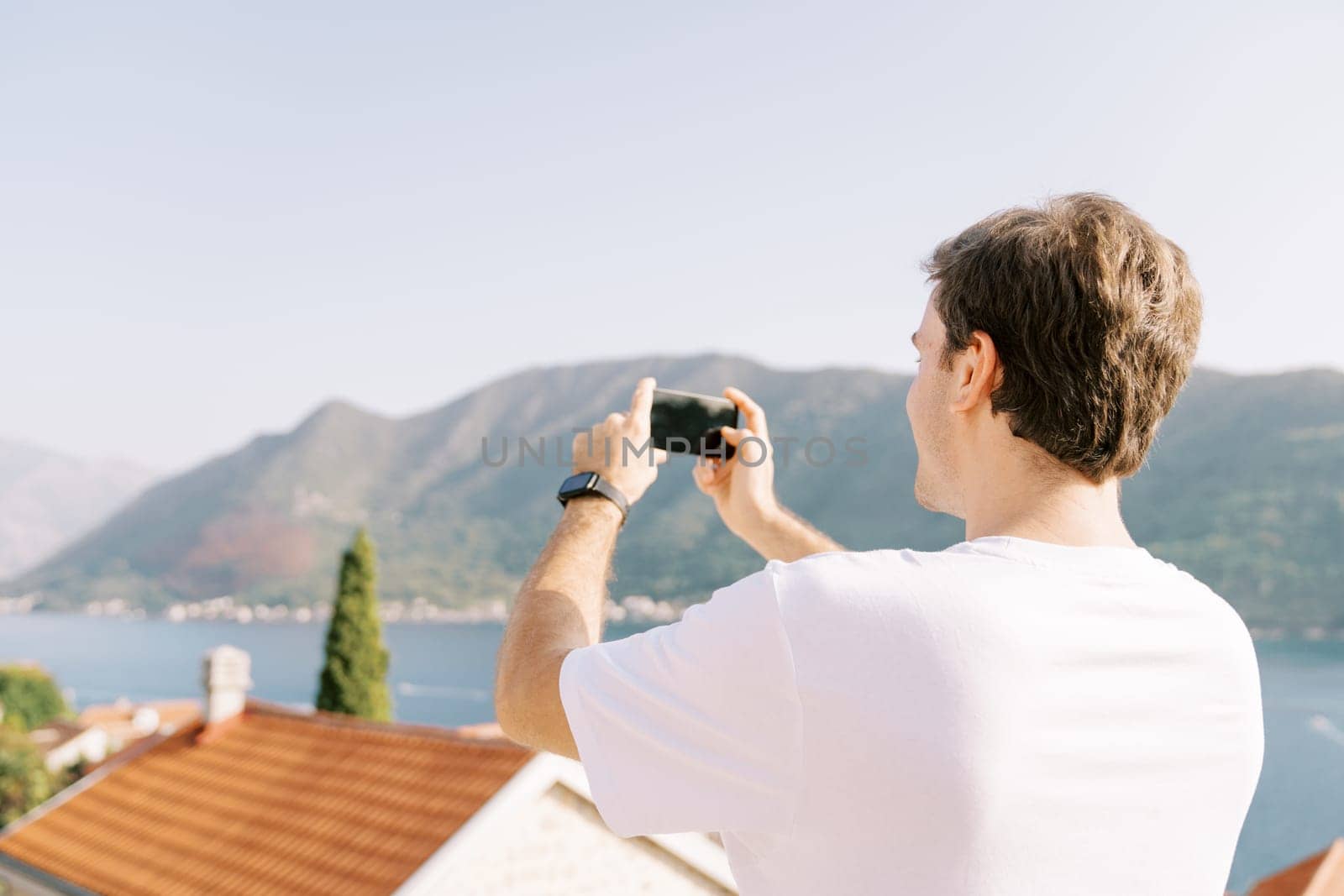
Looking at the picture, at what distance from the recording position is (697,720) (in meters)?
0.92

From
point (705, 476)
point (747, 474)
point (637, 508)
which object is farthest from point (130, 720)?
point (747, 474)

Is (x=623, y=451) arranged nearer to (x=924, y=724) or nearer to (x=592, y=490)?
(x=592, y=490)

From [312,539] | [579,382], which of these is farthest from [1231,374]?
[312,539]

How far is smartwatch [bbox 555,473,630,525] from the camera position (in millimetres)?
1314

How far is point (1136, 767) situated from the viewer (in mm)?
955

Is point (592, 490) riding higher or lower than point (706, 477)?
higher

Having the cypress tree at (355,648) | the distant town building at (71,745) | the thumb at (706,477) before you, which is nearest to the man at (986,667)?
the thumb at (706,477)

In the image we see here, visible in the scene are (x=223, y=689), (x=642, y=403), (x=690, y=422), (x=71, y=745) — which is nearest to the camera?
(x=642, y=403)

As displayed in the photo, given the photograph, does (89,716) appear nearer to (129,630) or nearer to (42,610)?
(129,630)

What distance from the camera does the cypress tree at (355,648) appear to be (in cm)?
2128

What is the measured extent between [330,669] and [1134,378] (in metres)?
22.0

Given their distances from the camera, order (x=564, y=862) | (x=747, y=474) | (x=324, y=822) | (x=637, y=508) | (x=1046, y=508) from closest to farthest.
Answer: (x=1046, y=508), (x=747, y=474), (x=564, y=862), (x=324, y=822), (x=637, y=508)

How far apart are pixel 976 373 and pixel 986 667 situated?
345 mm

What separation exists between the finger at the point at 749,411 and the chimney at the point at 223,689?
1024cm
